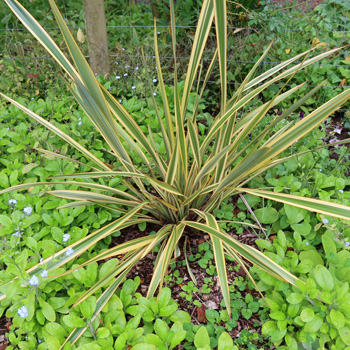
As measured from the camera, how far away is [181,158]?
1532 mm

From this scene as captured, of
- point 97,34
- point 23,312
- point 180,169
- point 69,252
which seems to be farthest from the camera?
point 97,34

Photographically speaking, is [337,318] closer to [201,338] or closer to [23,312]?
[201,338]

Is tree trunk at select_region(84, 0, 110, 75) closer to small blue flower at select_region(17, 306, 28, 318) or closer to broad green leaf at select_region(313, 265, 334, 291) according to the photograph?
small blue flower at select_region(17, 306, 28, 318)

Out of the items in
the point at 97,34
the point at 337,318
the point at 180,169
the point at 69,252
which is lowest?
the point at 337,318

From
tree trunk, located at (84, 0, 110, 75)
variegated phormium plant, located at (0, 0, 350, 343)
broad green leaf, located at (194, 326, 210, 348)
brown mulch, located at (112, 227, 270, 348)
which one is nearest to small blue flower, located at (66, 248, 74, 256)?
variegated phormium plant, located at (0, 0, 350, 343)

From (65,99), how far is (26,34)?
4.61 ft

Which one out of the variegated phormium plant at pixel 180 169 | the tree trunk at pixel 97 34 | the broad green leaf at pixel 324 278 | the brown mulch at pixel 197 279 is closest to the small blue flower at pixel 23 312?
the variegated phormium plant at pixel 180 169

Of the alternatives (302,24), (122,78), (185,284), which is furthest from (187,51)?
(185,284)

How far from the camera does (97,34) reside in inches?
Answer: 98.3

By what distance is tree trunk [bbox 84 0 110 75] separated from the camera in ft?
7.88

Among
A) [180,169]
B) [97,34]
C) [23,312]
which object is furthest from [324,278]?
[97,34]

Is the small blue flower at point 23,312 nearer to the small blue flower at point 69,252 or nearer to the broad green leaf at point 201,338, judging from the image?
the small blue flower at point 69,252

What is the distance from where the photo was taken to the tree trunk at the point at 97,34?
2.40 m

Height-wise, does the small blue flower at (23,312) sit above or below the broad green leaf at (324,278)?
below
